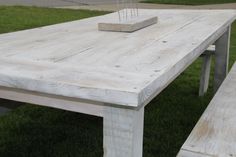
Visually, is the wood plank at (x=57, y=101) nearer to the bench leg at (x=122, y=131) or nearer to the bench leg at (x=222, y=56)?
the bench leg at (x=122, y=131)

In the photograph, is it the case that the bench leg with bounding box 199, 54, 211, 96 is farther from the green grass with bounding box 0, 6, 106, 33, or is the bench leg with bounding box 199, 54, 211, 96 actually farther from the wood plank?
the green grass with bounding box 0, 6, 106, 33

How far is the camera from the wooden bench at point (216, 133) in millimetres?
1336

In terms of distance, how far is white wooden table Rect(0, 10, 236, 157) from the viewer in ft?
3.71

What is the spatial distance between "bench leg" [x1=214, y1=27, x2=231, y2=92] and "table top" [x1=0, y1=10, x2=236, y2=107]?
0.67 m

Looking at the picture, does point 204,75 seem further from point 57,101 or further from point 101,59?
point 57,101

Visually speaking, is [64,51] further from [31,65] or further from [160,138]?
[160,138]

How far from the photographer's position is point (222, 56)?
10.5ft

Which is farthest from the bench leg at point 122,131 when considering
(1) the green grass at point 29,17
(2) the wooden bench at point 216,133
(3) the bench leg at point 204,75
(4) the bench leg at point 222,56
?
(1) the green grass at point 29,17

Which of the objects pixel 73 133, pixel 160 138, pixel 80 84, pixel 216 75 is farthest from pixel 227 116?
pixel 216 75

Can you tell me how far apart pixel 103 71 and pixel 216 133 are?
1.62ft

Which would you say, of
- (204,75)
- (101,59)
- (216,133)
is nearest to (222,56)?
(204,75)

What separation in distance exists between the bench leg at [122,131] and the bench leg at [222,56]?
6.92ft

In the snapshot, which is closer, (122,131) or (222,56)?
(122,131)

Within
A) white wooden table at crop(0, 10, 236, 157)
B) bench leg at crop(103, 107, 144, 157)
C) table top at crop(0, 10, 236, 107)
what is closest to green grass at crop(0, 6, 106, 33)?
table top at crop(0, 10, 236, 107)
